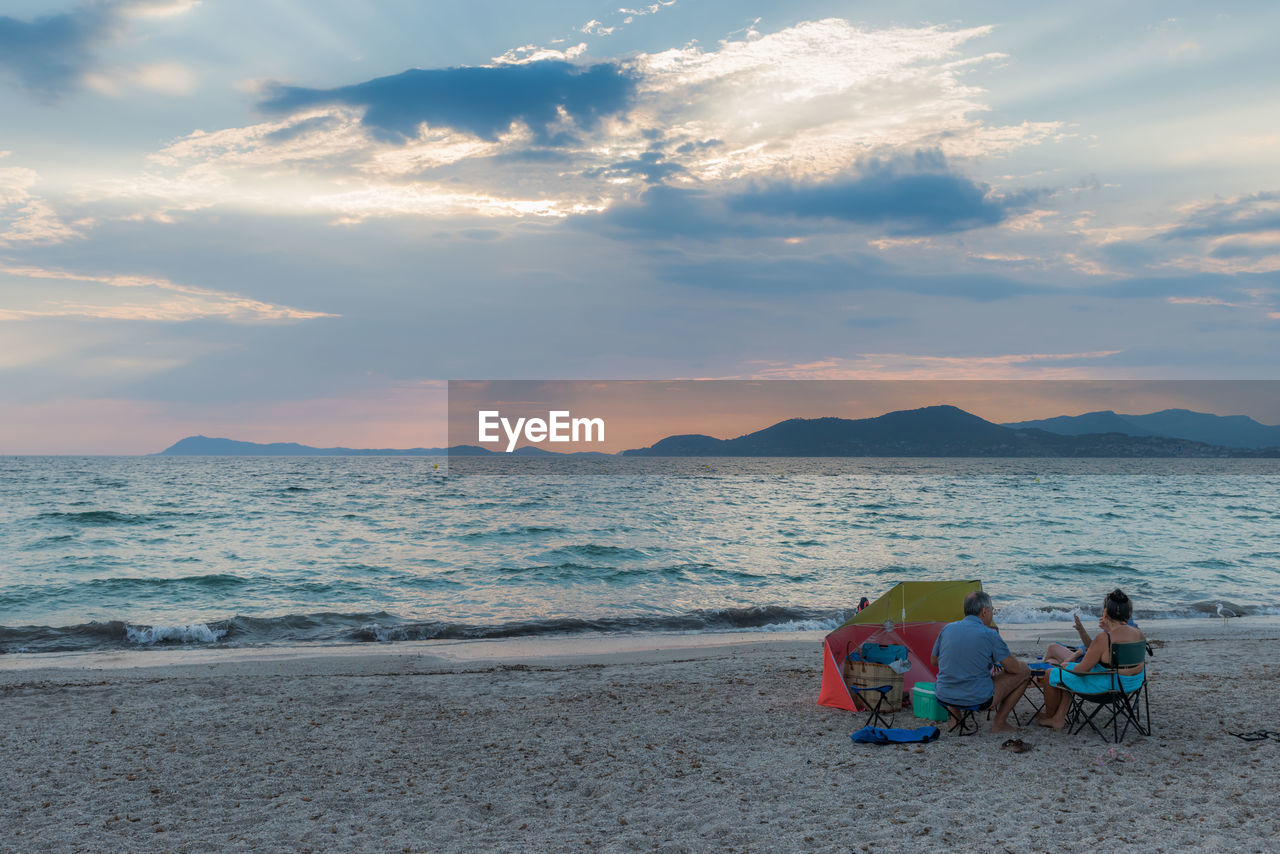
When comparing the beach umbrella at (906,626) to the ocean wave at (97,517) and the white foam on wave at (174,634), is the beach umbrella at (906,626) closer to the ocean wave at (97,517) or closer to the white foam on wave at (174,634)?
the white foam on wave at (174,634)

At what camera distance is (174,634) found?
14.7m

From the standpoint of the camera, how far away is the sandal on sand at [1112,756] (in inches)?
256

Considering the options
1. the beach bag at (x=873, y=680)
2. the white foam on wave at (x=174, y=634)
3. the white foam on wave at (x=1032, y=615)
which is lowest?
the white foam on wave at (x=1032, y=615)

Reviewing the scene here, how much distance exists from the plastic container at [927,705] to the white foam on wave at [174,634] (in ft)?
41.5

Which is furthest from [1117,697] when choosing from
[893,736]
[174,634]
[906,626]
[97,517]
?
[97,517]

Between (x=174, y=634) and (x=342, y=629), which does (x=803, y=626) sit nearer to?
(x=342, y=629)

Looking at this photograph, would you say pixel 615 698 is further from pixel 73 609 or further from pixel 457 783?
pixel 73 609

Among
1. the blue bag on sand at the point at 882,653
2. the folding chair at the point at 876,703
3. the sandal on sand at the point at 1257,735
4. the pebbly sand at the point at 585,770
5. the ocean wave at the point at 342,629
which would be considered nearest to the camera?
the pebbly sand at the point at 585,770

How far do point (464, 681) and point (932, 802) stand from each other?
20.9 ft

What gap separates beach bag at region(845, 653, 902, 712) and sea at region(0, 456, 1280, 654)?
732cm

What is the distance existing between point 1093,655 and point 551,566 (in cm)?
1790

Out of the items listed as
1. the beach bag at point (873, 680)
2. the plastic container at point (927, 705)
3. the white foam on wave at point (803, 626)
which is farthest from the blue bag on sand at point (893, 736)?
the white foam on wave at point (803, 626)

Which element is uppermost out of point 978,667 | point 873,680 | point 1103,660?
point 1103,660

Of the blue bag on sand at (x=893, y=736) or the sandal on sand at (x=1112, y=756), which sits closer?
the sandal on sand at (x=1112, y=756)
